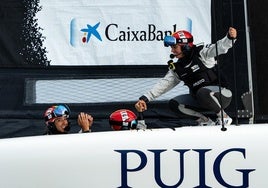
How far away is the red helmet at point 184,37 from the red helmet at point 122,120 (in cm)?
40

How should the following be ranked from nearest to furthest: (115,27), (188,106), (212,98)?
(212,98) → (115,27) → (188,106)

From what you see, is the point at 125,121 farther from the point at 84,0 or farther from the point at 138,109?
the point at 84,0

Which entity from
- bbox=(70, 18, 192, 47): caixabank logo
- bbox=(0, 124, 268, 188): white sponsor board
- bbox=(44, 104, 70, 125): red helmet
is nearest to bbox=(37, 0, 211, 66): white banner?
bbox=(70, 18, 192, 47): caixabank logo

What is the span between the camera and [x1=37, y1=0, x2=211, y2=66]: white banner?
4730 millimetres

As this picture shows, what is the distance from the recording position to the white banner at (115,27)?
15.5 ft

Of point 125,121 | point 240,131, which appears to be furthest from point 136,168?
point 125,121

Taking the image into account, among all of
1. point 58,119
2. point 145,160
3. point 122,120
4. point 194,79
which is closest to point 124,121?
point 122,120

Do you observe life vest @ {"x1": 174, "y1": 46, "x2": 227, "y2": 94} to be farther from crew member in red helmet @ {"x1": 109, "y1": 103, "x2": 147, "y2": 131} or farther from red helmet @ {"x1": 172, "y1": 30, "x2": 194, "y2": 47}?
crew member in red helmet @ {"x1": 109, "y1": 103, "x2": 147, "y2": 131}

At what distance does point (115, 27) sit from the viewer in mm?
4730

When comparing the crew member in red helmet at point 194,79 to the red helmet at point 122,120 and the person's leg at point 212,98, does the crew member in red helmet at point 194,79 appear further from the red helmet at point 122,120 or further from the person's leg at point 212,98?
the red helmet at point 122,120

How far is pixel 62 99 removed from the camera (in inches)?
189

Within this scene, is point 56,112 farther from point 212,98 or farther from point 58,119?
point 212,98

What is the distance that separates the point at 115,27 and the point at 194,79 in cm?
44

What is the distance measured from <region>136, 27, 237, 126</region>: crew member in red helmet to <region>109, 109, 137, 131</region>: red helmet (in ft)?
0.48
